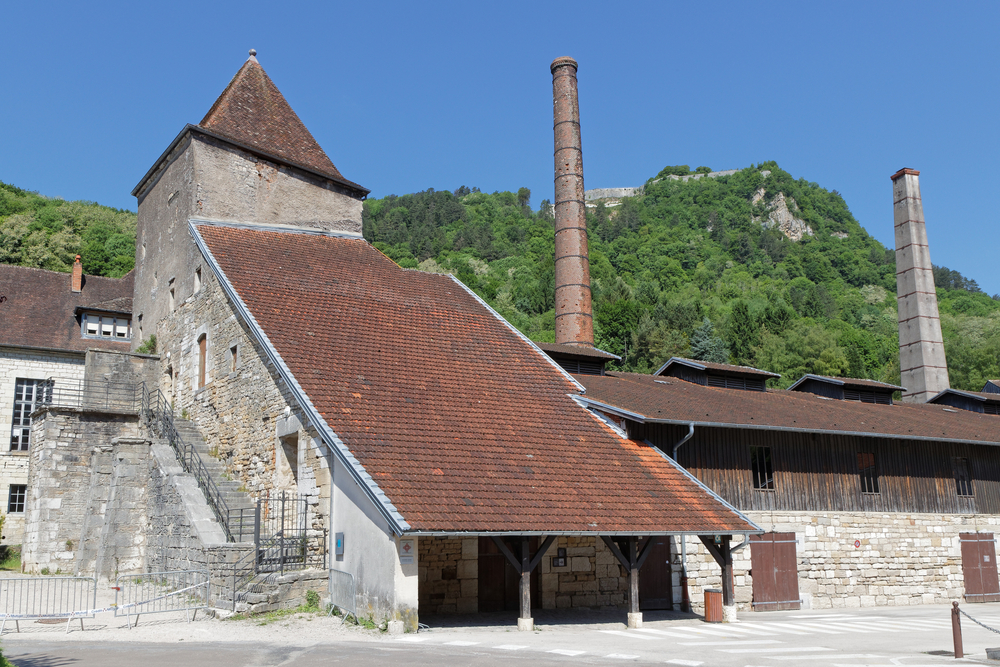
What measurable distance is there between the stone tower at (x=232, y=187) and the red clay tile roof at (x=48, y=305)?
5714mm

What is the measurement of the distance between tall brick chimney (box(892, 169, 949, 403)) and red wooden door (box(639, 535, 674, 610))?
24.4 m

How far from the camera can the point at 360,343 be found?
17.5 meters

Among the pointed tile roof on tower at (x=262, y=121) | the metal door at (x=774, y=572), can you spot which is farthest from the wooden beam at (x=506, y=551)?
the pointed tile roof on tower at (x=262, y=121)

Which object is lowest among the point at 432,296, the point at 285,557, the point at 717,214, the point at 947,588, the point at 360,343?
the point at 947,588

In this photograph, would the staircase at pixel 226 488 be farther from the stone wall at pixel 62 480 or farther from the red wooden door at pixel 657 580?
the red wooden door at pixel 657 580

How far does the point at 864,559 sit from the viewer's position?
22.1 meters

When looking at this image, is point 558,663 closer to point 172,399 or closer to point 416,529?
point 416,529

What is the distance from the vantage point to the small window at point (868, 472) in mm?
22750

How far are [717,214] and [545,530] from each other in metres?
131

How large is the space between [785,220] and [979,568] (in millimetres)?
127272

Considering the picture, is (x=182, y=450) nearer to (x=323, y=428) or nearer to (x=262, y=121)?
(x=323, y=428)

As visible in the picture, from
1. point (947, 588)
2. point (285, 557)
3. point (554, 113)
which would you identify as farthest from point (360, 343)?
point (554, 113)

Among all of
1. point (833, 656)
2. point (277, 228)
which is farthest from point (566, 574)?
point (277, 228)

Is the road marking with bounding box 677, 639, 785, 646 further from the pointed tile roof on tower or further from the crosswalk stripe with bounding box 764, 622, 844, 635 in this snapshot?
the pointed tile roof on tower
